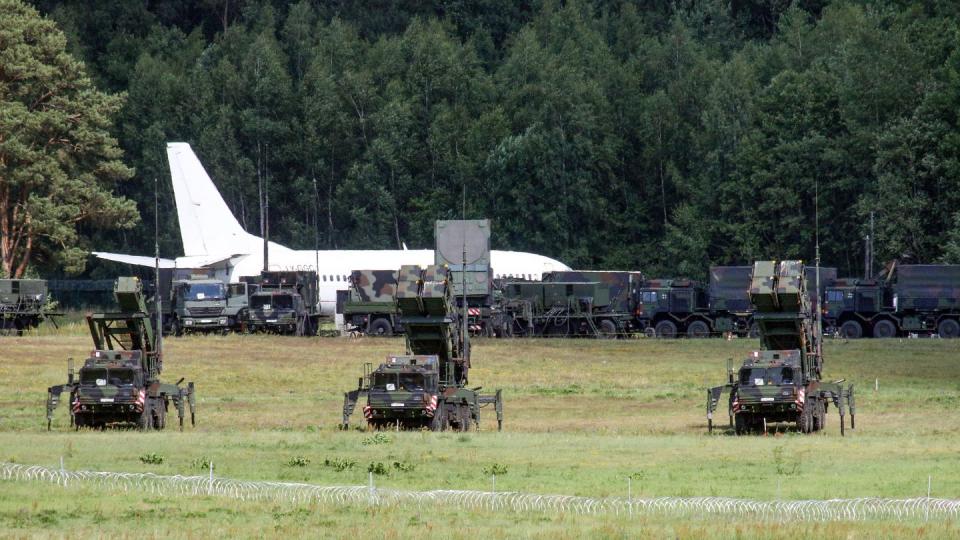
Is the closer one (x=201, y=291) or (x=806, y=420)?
(x=806, y=420)

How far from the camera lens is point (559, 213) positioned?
389 ft

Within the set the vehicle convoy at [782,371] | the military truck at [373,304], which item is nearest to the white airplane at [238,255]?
the military truck at [373,304]

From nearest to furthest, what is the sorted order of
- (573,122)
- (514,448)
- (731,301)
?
(514,448)
(731,301)
(573,122)

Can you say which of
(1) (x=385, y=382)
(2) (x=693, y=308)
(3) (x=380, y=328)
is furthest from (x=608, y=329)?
(1) (x=385, y=382)

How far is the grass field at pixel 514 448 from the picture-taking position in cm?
2764

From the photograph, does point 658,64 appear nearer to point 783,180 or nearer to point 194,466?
point 783,180

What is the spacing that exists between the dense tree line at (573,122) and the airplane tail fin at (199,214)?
58.6 ft

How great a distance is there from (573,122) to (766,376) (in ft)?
246

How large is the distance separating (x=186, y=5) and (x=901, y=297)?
93.8 m

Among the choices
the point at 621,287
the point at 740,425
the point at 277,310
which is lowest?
the point at 740,425

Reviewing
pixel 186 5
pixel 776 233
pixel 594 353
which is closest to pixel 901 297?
pixel 594 353

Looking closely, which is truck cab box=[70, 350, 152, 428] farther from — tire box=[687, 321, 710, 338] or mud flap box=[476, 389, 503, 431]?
tire box=[687, 321, 710, 338]

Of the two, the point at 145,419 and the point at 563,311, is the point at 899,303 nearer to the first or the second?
the point at 563,311

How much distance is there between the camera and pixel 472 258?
83.5 m
